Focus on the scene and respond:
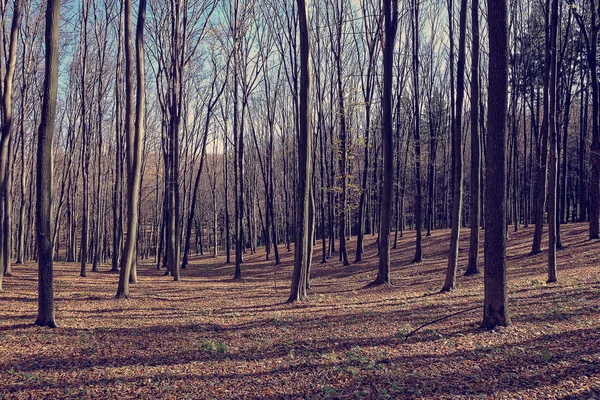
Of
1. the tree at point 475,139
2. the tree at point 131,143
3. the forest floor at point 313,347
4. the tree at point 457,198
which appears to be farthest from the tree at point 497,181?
the tree at point 131,143

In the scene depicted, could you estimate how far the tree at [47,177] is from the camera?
26.0ft

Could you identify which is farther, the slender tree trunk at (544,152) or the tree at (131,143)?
the tree at (131,143)

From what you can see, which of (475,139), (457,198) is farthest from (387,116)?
(457,198)

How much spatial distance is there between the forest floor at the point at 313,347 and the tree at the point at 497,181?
1.70 ft

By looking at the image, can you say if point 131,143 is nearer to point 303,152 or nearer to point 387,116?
point 303,152

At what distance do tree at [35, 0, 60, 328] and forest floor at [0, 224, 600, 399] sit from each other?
1.95 ft

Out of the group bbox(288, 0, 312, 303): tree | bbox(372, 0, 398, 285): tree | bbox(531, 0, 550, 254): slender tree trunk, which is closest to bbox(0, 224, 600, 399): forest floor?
bbox(288, 0, 312, 303): tree

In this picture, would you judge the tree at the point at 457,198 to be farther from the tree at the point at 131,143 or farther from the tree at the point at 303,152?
the tree at the point at 131,143

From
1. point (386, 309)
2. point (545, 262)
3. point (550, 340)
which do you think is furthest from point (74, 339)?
point (545, 262)

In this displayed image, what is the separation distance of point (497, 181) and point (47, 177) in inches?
324

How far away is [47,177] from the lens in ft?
26.5

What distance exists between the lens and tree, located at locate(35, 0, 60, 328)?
7926 mm

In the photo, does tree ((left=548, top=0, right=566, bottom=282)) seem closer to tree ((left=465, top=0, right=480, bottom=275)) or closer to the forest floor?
the forest floor

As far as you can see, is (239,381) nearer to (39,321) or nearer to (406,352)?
(406,352)
